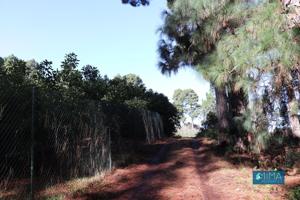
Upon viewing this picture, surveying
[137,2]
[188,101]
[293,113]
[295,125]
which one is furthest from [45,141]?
[188,101]

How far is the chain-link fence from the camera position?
658cm

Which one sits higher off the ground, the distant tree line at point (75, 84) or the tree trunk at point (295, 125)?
the distant tree line at point (75, 84)

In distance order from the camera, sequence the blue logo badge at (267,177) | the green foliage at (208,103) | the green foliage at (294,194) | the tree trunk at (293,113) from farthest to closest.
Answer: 1. the green foliage at (208,103)
2. the tree trunk at (293,113)
3. the green foliage at (294,194)
4. the blue logo badge at (267,177)

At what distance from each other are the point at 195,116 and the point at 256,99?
201 ft

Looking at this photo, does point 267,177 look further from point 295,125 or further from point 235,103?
point 235,103

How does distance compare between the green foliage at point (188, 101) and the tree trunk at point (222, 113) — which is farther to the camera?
the green foliage at point (188, 101)

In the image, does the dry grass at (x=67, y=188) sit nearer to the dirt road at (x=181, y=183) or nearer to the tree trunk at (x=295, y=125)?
the dirt road at (x=181, y=183)

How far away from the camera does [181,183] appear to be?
316 inches

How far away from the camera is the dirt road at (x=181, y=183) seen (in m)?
6.84

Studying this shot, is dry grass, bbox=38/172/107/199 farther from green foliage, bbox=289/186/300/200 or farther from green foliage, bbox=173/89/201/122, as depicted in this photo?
green foliage, bbox=173/89/201/122

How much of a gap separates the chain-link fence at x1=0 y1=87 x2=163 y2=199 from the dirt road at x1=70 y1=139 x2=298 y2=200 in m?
0.64

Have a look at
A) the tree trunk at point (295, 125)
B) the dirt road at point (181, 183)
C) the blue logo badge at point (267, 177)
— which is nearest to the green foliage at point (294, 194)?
the dirt road at point (181, 183)

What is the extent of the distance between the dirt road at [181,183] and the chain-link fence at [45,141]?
0.64 meters

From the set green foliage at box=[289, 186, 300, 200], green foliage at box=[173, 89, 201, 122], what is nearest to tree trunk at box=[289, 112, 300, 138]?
green foliage at box=[289, 186, 300, 200]
